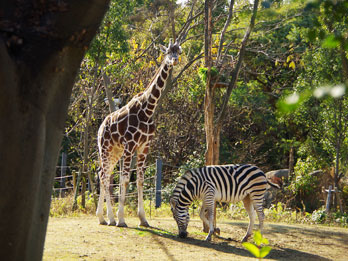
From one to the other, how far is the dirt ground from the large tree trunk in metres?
3.69

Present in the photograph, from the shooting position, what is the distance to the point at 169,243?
8023 mm

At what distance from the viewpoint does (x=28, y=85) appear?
3156mm

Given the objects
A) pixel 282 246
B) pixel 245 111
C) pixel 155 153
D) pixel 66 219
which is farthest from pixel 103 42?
pixel 245 111

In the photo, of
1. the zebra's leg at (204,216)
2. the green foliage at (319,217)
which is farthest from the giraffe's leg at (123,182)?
the green foliage at (319,217)

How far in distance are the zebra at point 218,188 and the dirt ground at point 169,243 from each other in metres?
0.49

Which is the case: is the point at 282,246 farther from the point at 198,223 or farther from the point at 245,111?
the point at 245,111

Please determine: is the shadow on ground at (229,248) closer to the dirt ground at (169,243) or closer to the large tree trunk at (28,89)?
the dirt ground at (169,243)

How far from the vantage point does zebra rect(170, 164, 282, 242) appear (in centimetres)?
893

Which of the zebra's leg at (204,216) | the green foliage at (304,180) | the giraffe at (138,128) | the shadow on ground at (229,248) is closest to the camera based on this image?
the shadow on ground at (229,248)

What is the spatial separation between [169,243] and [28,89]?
5328 mm

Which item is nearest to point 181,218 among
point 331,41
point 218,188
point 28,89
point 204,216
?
point 204,216

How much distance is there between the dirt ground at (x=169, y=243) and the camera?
720 centimetres

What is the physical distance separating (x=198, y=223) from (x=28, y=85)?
7.80 metres

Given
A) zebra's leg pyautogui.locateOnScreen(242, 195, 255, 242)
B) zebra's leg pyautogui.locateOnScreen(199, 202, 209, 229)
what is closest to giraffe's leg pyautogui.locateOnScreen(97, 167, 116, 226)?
zebra's leg pyautogui.locateOnScreen(199, 202, 209, 229)
